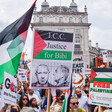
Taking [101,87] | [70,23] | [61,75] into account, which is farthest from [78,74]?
[70,23]

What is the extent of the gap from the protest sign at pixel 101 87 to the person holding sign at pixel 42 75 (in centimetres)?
124

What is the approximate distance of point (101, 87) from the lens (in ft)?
13.8

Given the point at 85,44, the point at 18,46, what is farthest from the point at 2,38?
the point at 85,44

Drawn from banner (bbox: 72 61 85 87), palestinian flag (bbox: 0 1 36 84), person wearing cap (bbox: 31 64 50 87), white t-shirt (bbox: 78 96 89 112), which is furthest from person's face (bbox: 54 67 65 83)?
banner (bbox: 72 61 85 87)

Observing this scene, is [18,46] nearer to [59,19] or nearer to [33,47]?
[33,47]

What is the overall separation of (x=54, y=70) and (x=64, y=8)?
48.1m

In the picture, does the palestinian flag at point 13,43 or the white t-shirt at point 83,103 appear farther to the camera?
the white t-shirt at point 83,103

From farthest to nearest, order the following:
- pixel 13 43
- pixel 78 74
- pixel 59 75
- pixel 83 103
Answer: pixel 78 74 → pixel 83 103 → pixel 59 75 → pixel 13 43

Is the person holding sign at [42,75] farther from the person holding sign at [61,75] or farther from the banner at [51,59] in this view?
the person holding sign at [61,75]

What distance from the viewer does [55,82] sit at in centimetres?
365

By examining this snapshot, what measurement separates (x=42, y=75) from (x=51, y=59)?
368 millimetres

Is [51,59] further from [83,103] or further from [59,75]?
[83,103]

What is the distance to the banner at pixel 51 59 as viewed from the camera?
357cm

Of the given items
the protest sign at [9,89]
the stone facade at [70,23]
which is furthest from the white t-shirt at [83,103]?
the stone facade at [70,23]
